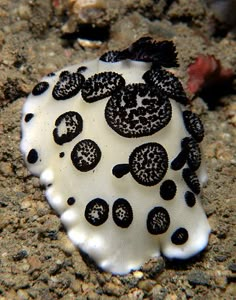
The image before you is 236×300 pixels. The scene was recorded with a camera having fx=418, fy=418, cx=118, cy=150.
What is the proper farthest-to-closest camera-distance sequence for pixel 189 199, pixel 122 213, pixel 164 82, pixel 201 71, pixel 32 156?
pixel 201 71
pixel 164 82
pixel 32 156
pixel 189 199
pixel 122 213

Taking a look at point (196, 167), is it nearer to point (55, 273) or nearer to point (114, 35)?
point (55, 273)

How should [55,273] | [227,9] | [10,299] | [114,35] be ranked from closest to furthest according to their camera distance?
1. [10,299]
2. [55,273]
3. [114,35]
4. [227,9]

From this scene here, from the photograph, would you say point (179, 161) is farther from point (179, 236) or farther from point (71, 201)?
point (71, 201)

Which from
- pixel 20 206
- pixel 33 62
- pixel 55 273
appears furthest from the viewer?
pixel 33 62

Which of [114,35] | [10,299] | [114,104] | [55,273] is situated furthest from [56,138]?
[114,35]

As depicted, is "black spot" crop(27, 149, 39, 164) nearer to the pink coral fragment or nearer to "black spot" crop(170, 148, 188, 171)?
"black spot" crop(170, 148, 188, 171)

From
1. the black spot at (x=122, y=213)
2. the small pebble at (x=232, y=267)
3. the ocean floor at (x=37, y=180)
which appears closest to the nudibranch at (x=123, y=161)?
the black spot at (x=122, y=213)

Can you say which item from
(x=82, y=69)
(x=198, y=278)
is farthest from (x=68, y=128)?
(x=198, y=278)
